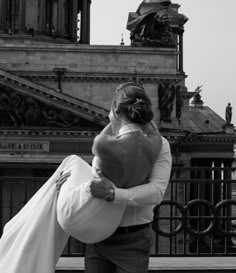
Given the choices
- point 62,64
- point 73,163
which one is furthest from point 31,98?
point 73,163

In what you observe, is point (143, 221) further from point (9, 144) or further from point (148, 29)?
point (148, 29)

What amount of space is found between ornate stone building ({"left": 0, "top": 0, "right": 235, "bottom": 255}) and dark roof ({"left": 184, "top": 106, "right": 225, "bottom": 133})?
2.38m

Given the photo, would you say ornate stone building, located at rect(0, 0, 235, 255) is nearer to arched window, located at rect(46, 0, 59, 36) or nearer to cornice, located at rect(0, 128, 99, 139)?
cornice, located at rect(0, 128, 99, 139)

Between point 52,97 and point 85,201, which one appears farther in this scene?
point 52,97

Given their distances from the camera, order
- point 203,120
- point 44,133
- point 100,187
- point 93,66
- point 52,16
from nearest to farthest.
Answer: point 100,187 → point 44,133 → point 93,66 → point 52,16 → point 203,120

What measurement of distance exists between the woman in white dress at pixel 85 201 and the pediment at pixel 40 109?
22.3 meters

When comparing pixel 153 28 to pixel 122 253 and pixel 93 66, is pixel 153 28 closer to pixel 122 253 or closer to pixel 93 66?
pixel 93 66

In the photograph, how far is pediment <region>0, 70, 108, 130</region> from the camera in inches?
1050

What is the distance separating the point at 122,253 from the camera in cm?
413

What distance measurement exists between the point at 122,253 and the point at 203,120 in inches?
1505

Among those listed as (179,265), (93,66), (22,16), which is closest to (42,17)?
(22,16)

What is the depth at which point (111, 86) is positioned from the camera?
29516 millimetres

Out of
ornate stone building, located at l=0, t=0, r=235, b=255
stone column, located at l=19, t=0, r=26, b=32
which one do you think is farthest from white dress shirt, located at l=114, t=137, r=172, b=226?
stone column, located at l=19, t=0, r=26, b=32

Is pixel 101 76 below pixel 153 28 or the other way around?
below
